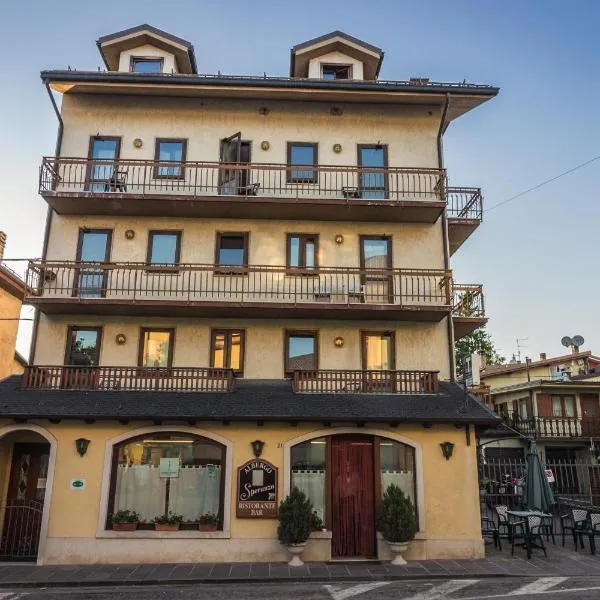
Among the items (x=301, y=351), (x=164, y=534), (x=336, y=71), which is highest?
(x=336, y=71)

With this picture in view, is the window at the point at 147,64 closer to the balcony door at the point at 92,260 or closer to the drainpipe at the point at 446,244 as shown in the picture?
the balcony door at the point at 92,260

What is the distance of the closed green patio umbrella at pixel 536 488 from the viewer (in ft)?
46.6

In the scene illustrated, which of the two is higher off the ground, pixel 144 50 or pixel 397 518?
pixel 144 50

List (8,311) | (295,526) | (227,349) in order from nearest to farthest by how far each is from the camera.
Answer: (295,526), (227,349), (8,311)

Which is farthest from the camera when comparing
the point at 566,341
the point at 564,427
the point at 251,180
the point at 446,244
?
the point at 566,341

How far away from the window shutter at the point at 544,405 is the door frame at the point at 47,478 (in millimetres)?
25432

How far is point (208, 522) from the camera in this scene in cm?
1282

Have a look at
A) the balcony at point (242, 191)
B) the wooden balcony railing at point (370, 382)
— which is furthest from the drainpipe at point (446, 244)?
the wooden balcony railing at point (370, 382)

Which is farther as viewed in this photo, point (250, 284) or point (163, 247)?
point (163, 247)

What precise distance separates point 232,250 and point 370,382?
580cm

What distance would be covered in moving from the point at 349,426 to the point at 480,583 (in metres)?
4.35

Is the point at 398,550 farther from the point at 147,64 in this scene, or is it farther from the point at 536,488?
the point at 147,64

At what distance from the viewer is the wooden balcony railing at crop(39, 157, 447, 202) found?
16.4 metres

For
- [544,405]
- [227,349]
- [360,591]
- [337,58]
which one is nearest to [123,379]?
[227,349]
